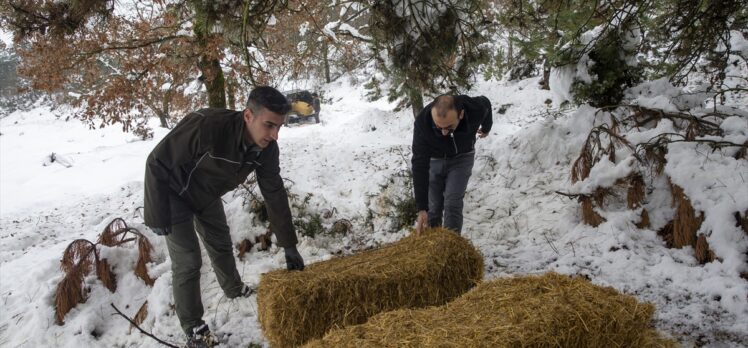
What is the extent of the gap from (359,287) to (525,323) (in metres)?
1.31

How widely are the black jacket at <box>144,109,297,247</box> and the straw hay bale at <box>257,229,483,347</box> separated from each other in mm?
557

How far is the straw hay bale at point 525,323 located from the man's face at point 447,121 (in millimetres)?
1610

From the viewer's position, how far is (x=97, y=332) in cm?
372

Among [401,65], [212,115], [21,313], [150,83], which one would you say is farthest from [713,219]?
[150,83]

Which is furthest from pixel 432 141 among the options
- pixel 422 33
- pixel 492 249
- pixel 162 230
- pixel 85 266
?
pixel 85 266

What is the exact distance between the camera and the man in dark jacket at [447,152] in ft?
12.4

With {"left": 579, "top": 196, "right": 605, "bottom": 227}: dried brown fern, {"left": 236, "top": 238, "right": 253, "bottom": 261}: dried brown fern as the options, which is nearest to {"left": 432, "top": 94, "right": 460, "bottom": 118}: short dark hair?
{"left": 579, "top": 196, "right": 605, "bottom": 227}: dried brown fern

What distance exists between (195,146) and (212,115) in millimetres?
269

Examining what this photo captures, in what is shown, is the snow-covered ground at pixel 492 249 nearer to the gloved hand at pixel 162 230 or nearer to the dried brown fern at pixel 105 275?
the dried brown fern at pixel 105 275

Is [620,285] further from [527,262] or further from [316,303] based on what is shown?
[316,303]

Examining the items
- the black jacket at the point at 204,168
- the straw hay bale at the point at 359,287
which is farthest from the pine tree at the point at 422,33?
the straw hay bale at the point at 359,287

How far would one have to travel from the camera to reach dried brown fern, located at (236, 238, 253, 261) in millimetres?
4703

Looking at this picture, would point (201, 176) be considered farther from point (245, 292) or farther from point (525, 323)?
point (525, 323)

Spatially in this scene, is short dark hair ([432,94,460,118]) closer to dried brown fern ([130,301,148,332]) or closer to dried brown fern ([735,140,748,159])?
dried brown fern ([735,140,748,159])
